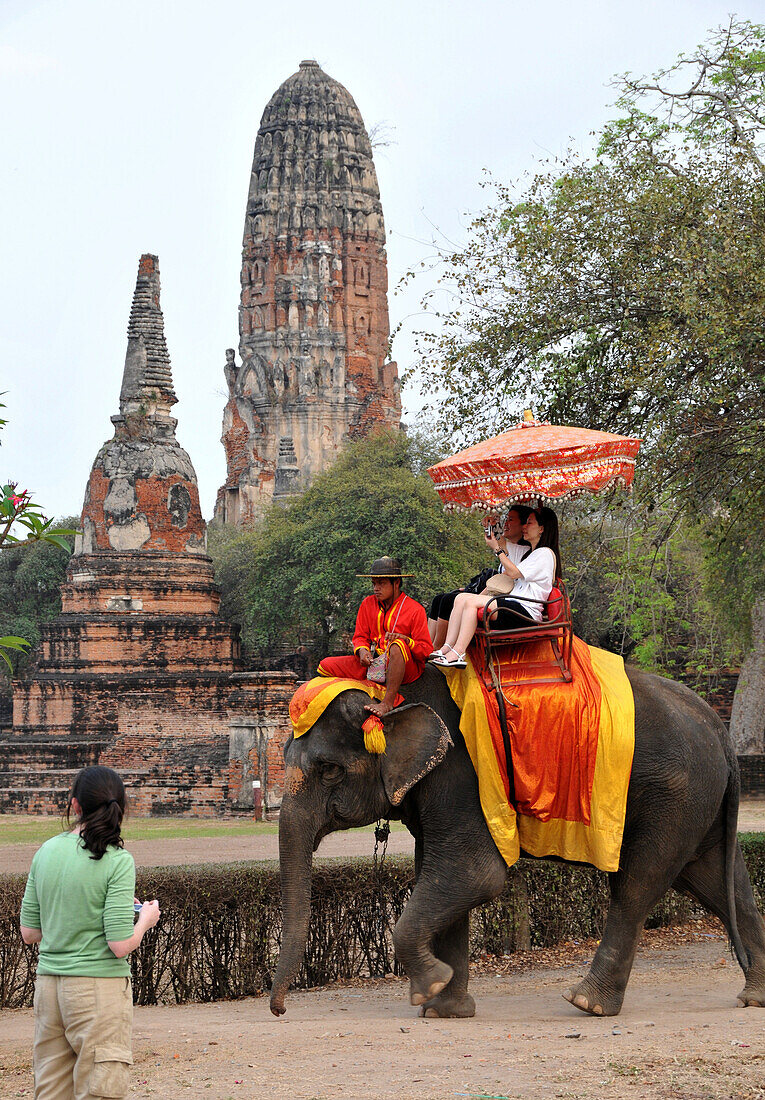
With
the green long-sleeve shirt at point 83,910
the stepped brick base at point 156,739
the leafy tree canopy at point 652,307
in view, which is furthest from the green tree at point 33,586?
the green long-sleeve shirt at point 83,910

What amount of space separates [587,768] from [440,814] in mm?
817

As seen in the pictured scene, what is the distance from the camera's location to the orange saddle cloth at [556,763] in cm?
753

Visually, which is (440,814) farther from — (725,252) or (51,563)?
(51,563)

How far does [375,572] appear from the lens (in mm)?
7863

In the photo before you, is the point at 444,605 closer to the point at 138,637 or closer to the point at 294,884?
the point at 294,884

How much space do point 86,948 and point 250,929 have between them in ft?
13.5

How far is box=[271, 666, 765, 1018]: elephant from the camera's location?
7.54 m

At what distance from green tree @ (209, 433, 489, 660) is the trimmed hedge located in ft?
80.7

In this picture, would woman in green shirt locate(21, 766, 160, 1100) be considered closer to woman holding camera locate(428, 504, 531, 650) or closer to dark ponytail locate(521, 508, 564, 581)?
woman holding camera locate(428, 504, 531, 650)

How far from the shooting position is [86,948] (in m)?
4.87

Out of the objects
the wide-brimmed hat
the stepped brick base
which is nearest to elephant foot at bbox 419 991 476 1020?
the wide-brimmed hat

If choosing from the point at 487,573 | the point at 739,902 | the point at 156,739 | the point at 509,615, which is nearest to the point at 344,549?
the point at 156,739

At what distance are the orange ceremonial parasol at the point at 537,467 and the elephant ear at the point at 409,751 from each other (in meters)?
1.29

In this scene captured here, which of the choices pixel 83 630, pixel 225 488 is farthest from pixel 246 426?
pixel 83 630
